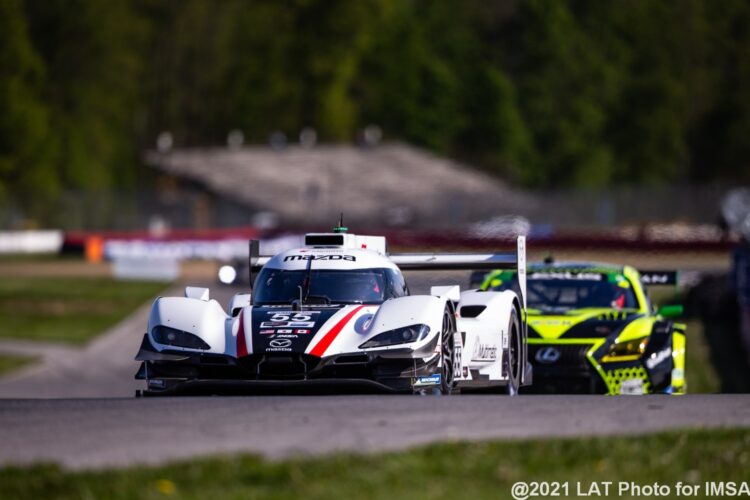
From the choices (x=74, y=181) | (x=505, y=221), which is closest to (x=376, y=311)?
(x=505, y=221)

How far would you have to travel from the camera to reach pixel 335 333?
36.6 ft

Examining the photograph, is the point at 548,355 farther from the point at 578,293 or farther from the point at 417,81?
the point at 417,81

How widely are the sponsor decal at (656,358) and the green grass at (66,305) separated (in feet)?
62.9

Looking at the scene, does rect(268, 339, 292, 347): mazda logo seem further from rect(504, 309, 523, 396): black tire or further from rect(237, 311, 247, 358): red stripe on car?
rect(504, 309, 523, 396): black tire

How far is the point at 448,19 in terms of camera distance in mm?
103062

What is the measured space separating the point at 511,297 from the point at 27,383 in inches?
544

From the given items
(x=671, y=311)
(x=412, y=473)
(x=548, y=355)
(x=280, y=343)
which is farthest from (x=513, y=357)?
(x=412, y=473)

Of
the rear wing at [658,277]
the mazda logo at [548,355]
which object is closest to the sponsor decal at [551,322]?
the mazda logo at [548,355]

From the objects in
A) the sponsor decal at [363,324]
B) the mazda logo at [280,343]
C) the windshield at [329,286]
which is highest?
the windshield at [329,286]

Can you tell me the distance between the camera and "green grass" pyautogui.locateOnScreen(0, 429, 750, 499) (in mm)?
7070

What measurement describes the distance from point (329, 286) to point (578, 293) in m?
4.12

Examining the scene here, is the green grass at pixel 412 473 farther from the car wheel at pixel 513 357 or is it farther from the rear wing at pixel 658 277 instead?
the rear wing at pixel 658 277

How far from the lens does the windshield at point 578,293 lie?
50.0 ft

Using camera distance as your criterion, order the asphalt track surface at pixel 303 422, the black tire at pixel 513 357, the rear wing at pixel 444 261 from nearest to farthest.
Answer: the asphalt track surface at pixel 303 422, the black tire at pixel 513 357, the rear wing at pixel 444 261
